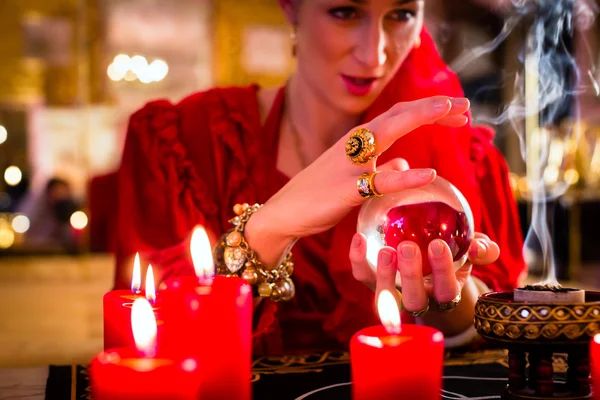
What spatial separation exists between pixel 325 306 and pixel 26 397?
0.71 m

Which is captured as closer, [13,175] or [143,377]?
[143,377]

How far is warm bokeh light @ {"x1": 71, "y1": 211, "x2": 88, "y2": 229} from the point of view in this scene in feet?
16.2

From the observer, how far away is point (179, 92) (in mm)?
5137

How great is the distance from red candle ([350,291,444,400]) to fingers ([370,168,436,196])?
0.26m

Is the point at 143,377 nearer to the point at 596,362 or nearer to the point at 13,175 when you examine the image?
the point at 596,362

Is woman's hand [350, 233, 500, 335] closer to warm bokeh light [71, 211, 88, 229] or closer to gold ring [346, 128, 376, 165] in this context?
gold ring [346, 128, 376, 165]

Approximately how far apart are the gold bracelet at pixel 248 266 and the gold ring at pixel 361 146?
0.27 metres

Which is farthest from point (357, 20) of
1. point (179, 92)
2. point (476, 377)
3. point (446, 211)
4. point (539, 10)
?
point (179, 92)

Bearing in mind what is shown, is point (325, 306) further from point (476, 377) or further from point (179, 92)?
point (179, 92)

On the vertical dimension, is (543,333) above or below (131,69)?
below

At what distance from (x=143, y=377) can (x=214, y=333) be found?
0.15 m

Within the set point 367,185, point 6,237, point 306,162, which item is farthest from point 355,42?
point 6,237

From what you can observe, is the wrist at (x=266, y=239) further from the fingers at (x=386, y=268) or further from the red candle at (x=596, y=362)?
the red candle at (x=596, y=362)

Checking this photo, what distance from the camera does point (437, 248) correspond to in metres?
0.82
